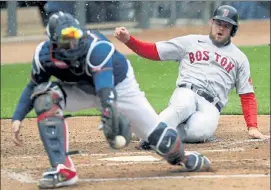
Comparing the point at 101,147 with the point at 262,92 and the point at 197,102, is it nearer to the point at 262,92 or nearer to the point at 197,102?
the point at 197,102

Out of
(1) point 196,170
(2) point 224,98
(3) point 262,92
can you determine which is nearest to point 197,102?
(2) point 224,98

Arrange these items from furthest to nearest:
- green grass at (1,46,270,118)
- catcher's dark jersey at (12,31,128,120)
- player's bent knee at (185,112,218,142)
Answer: green grass at (1,46,270,118), player's bent knee at (185,112,218,142), catcher's dark jersey at (12,31,128,120)

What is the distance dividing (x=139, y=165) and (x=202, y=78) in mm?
1366

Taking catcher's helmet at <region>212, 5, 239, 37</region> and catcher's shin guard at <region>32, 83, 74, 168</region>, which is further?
catcher's helmet at <region>212, 5, 239, 37</region>

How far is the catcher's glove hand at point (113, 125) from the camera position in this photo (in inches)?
219

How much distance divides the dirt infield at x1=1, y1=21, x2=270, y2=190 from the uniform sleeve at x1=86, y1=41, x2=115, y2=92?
2.27ft

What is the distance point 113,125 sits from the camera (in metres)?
5.55

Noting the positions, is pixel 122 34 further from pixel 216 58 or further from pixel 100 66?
pixel 100 66

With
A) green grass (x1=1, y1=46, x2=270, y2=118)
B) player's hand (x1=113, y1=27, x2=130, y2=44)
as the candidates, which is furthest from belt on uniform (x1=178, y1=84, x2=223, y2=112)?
green grass (x1=1, y1=46, x2=270, y2=118)

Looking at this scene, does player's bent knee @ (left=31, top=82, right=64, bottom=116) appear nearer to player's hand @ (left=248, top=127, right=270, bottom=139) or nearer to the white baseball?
the white baseball

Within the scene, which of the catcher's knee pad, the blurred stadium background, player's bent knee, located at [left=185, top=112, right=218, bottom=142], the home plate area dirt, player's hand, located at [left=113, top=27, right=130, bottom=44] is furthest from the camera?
the blurred stadium background

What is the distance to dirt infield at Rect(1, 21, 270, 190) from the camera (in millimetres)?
5973

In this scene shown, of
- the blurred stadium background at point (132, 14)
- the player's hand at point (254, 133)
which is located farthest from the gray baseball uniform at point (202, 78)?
the blurred stadium background at point (132, 14)

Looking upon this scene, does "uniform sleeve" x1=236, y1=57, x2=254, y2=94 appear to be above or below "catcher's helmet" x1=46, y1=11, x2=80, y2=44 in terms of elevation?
below
